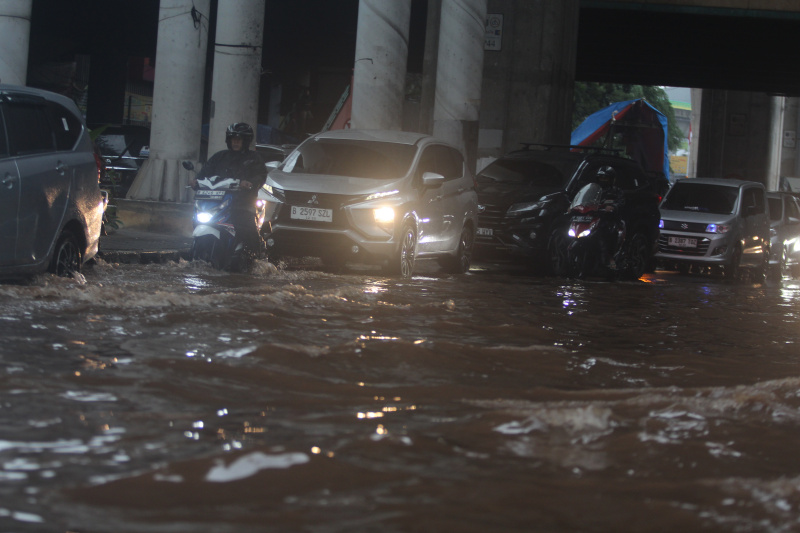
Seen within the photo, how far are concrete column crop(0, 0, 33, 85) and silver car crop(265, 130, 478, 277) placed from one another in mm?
7499

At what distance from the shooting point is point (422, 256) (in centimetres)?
1295

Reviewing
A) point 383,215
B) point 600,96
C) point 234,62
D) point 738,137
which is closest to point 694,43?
point 738,137

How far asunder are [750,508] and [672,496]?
26 cm

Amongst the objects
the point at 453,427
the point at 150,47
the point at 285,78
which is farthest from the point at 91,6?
the point at 453,427

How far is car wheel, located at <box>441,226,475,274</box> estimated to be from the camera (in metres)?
13.8

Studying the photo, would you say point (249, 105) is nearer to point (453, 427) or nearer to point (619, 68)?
point (453, 427)

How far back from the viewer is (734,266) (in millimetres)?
17969

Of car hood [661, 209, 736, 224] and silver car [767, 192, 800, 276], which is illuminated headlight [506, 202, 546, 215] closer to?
car hood [661, 209, 736, 224]

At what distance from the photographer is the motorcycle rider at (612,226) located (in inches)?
578

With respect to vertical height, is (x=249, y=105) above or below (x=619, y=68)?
below

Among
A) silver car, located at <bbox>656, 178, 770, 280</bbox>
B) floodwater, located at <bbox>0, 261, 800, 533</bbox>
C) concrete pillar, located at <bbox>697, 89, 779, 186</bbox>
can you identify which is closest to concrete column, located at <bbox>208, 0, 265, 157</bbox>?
silver car, located at <bbox>656, 178, 770, 280</bbox>

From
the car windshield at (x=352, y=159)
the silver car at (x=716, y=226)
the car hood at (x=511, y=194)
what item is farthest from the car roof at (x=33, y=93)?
the silver car at (x=716, y=226)

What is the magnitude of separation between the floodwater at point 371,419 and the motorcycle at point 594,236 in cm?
566

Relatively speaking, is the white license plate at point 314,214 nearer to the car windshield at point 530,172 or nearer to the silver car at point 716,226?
the car windshield at point 530,172
